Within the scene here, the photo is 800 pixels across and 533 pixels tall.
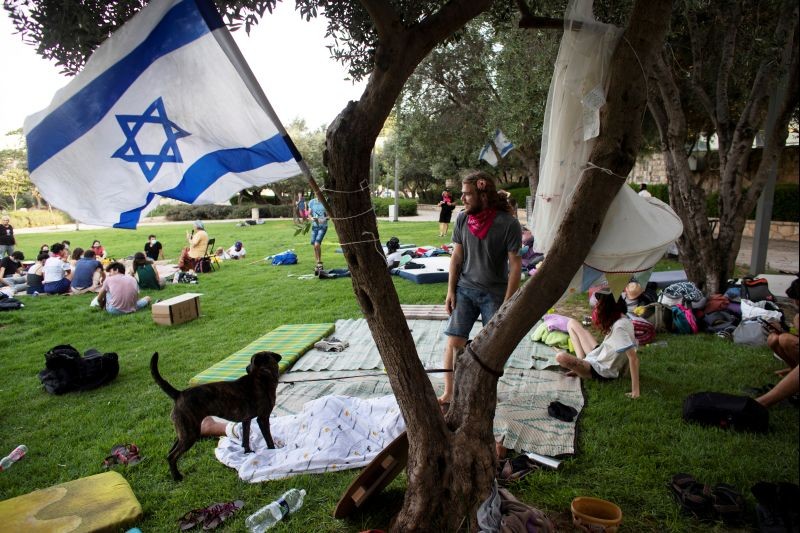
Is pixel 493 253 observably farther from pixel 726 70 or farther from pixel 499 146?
pixel 499 146

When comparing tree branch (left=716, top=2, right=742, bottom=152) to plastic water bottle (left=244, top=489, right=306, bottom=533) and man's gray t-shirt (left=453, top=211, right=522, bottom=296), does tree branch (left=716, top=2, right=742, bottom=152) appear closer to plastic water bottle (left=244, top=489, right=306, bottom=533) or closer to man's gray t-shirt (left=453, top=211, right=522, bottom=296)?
man's gray t-shirt (left=453, top=211, right=522, bottom=296)

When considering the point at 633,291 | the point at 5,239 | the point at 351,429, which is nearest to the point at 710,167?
the point at 633,291

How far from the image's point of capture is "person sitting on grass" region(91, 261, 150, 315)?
870 centimetres

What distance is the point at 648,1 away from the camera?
246cm

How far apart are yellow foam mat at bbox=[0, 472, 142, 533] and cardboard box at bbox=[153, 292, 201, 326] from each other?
4.58m

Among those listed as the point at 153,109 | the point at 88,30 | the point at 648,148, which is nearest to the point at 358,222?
the point at 153,109

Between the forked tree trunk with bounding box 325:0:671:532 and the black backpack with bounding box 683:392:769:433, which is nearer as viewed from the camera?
the forked tree trunk with bounding box 325:0:671:532

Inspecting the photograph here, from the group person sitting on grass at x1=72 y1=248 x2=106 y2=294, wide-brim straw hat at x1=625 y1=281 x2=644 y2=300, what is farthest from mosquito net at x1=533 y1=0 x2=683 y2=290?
person sitting on grass at x1=72 y1=248 x2=106 y2=294

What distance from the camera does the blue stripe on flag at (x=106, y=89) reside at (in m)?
2.65

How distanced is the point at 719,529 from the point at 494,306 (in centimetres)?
208

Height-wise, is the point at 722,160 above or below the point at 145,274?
above

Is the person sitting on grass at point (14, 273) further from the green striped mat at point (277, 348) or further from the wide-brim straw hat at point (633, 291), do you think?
the wide-brim straw hat at point (633, 291)

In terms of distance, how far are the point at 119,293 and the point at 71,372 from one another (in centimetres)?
367

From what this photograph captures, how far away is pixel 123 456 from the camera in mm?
3902
